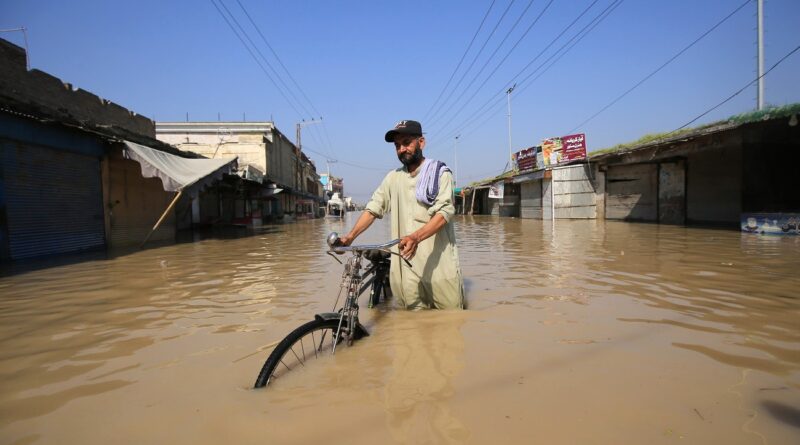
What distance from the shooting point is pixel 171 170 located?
33.6ft

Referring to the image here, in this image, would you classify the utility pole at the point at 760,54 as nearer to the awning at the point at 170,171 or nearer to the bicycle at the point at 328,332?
the bicycle at the point at 328,332

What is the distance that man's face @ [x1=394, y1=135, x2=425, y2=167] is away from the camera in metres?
3.15

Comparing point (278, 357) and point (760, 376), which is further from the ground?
point (278, 357)

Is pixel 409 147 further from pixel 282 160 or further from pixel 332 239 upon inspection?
pixel 282 160

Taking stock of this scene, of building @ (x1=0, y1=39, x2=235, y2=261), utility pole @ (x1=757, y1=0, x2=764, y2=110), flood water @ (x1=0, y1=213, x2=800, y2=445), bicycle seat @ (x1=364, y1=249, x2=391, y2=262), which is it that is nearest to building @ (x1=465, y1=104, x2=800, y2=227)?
utility pole @ (x1=757, y1=0, x2=764, y2=110)

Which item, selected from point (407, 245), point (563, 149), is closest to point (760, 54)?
point (563, 149)

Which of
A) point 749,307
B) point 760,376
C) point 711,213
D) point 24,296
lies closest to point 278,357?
point 760,376

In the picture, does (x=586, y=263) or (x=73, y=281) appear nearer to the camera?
(x=73, y=281)

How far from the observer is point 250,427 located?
1848 millimetres

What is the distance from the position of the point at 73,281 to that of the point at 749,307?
8034 millimetres

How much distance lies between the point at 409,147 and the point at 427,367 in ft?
5.29

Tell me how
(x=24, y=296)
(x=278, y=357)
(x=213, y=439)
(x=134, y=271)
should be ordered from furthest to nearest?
(x=134, y=271), (x=24, y=296), (x=278, y=357), (x=213, y=439)

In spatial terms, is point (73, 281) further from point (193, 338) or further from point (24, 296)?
point (193, 338)

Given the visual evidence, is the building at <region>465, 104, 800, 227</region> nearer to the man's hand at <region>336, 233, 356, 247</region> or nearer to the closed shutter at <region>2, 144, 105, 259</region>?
the man's hand at <region>336, 233, 356, 247</region>
